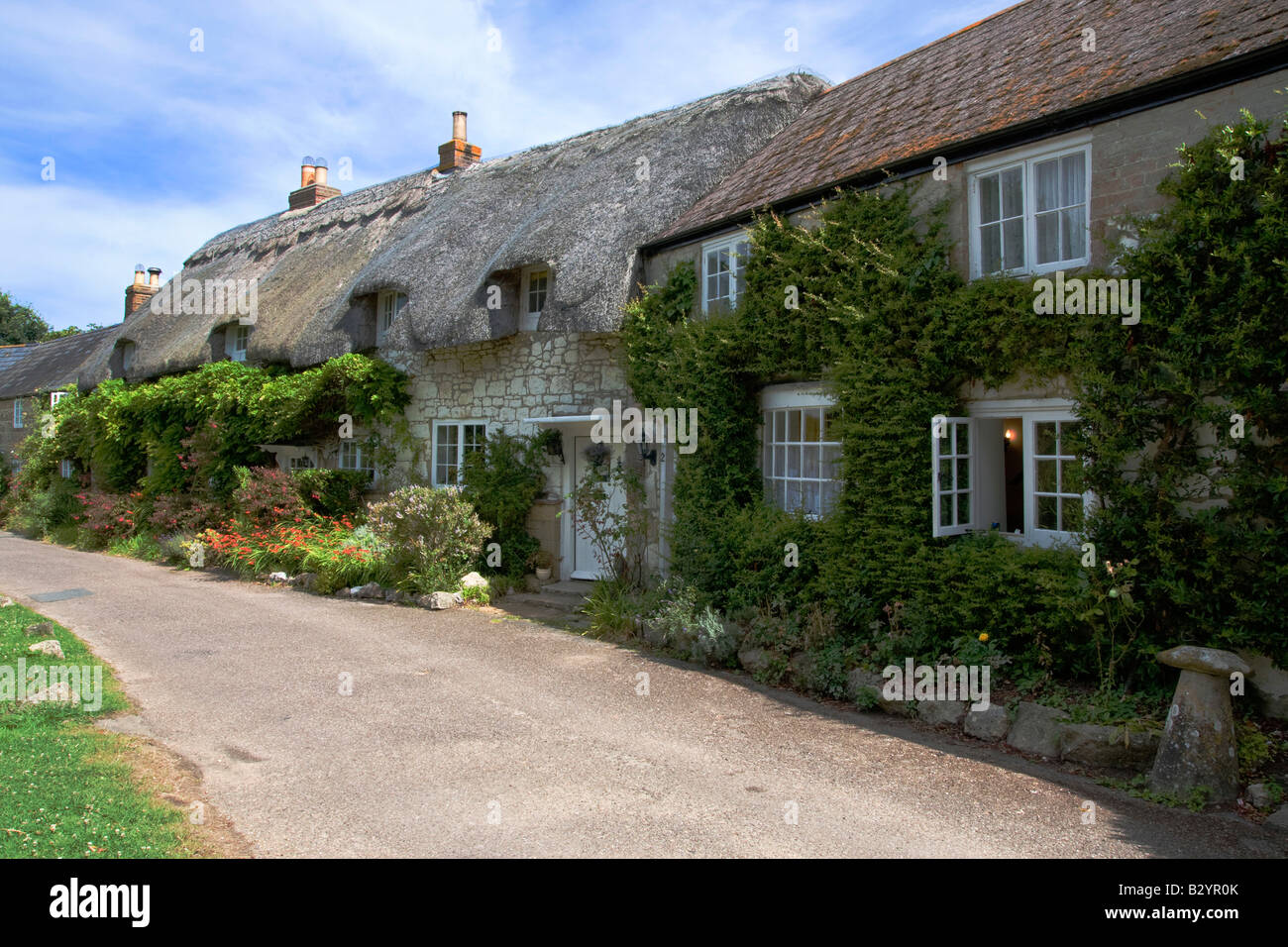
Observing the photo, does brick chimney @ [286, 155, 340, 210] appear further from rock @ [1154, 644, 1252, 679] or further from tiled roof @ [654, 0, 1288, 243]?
rock @ [1154, 644, 1252, 679]

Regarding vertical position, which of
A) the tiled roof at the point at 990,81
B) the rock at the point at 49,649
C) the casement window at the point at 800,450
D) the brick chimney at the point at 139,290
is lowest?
the rock at the point at 49,649

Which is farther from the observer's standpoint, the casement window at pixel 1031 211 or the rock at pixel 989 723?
the casement window at pixel 1031 211

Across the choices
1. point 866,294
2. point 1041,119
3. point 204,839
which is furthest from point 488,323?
point 204,839

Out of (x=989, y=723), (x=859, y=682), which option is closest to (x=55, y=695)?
(x=859, y=682)

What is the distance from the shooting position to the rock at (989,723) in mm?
5730

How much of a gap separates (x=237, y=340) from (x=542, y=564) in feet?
34.0

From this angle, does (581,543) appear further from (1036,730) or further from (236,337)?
(236,337)

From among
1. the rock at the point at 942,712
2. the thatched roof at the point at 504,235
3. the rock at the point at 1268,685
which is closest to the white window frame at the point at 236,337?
the thatched roof at the point at 504,235

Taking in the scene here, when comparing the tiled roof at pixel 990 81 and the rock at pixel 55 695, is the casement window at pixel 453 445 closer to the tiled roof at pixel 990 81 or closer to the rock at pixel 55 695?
the tiled roof at pixel 990 81

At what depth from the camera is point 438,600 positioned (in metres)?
10.7

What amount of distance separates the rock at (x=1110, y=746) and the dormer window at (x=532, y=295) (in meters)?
8.84

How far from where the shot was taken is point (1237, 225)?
5355mm

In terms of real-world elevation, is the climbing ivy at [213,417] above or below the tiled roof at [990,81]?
below
